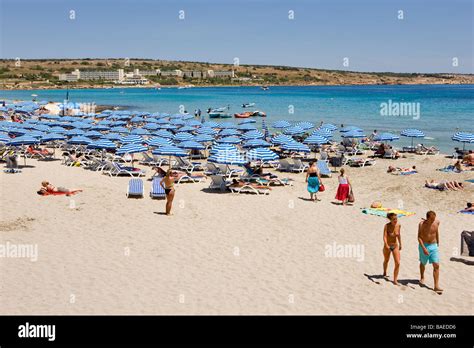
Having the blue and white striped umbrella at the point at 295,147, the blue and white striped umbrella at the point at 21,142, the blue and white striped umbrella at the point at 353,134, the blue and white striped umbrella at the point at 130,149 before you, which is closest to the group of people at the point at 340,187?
the blue and white striped umbrella at the point at 295,147

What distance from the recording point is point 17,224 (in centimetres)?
1098

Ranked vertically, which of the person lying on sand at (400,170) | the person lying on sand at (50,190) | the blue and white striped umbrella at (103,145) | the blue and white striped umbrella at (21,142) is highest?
the blue and white striped umbrella at (21,142)

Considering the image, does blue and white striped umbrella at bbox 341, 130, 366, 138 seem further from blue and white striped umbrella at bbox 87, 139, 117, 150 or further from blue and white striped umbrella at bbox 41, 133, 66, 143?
blue and white striped umbrella at bbox 41, 133, 66, 143

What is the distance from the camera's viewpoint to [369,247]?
9.98m

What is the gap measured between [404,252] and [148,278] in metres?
4.90

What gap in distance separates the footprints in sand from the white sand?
0.04 m

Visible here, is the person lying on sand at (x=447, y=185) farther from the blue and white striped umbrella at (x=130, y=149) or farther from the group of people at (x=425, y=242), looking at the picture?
the blue and white striped umbrella at (x=130, y=149)

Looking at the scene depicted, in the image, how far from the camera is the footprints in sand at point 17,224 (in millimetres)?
10652

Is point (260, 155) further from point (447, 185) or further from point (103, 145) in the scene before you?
point (103, 145)

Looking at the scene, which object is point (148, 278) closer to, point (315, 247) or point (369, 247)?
point (315, 247)

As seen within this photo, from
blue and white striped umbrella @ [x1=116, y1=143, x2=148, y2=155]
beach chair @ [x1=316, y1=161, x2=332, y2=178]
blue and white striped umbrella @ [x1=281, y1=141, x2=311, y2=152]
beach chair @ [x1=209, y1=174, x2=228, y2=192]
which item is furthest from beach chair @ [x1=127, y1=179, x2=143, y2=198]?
beach chair @ [x1=316, y1=161, x2=332, y2=178]

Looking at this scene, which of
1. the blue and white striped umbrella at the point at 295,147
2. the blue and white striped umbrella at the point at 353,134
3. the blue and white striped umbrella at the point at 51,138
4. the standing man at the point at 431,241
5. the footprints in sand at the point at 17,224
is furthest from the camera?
the blue and white striped umbrella at the point at 353,134

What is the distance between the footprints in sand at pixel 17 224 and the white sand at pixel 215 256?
0.14 ft

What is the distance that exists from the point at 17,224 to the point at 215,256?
15.6 feet
